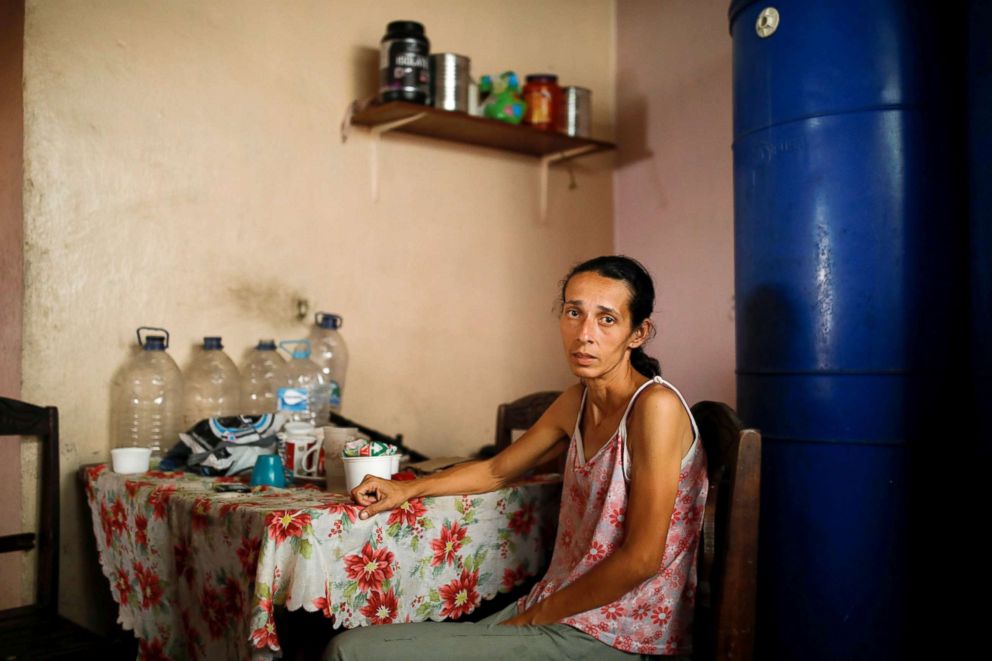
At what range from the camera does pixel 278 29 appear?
301 cm

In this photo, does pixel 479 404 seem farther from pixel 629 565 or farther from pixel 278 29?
pixel 629 565

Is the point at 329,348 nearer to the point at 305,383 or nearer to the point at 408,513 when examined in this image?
the point at 305,383

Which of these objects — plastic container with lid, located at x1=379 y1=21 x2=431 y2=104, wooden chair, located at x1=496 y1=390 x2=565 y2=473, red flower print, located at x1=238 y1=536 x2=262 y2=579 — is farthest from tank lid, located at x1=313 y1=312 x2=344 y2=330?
red flower print, located at x1=238 y1=536 x2=262 y2=579

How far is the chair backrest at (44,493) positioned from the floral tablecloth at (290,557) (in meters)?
0.23

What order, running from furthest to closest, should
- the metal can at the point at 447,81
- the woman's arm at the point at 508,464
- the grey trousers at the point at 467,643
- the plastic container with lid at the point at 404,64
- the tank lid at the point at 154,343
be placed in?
the metal can at the point at 447,81 < the plastic container with lid at the point at 404,64 < the tank lid at the point at 154,343 < the woman's arm at the point at 508,464 < the grey trousers at the point at 467,643

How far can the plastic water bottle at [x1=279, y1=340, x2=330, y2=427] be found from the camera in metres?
2.67

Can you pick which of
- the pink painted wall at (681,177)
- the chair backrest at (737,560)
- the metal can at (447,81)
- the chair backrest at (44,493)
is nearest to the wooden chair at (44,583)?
the chair backrest at (44,493)

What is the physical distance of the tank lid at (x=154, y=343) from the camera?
2.54 meters

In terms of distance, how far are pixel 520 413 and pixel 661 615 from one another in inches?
49.6

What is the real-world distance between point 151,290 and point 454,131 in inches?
51.8

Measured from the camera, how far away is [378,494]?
1.76 meters

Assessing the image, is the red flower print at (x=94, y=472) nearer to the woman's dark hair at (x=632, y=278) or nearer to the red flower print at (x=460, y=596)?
the red flower print at (x=460, y=596)

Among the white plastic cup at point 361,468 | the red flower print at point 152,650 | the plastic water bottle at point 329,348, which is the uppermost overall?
the plastic water bottle at point 329,348

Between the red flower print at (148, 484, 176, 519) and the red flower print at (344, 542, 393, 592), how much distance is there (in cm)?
55
